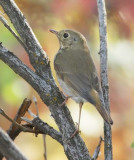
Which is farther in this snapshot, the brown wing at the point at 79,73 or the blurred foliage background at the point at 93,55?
the blurred foliage background at the point at 93,55

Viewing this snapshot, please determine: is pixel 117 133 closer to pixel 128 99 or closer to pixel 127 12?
pixel 128 99

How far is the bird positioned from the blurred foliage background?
0.35m

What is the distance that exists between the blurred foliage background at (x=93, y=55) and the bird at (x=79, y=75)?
0.35 metres

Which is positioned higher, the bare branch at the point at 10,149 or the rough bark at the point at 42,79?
the rough bark at the point at 42,79

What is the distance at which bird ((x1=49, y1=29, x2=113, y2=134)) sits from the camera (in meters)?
2.13

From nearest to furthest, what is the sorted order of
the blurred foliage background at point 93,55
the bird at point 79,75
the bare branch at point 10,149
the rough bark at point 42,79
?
1. the bare branch at point 10,149
2. the rough bark at point 42,79
3. the bird at point 79,75
4. the blurred foliage background at point 93,55

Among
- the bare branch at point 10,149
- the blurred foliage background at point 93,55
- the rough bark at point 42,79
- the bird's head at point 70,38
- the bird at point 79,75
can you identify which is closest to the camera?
the bare branch at point 10,149

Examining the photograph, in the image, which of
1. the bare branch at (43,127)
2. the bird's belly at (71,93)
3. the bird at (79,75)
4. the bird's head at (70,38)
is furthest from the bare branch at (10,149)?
the bird's head at (70,38)

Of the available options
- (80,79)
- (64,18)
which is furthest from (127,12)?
(80,79)

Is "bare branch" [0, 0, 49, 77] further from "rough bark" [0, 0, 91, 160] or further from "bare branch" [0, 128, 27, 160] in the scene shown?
"bare branch" [0, 128, 27, 160]

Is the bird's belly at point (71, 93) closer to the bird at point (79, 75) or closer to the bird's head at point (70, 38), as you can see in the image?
the bird at point (79, 75)

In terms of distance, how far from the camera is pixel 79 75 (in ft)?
7.38

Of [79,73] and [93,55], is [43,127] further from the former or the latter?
[93,55]

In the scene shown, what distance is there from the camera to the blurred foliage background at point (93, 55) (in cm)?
284
